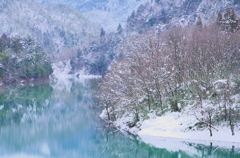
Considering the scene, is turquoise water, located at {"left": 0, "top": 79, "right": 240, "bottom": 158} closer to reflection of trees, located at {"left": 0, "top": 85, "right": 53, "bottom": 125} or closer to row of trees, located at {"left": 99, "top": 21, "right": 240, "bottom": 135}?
reflection of trees, located at {"left": 0, "top": 85, "right": 53, "bottom": 125}

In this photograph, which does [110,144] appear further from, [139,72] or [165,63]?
[165,63]

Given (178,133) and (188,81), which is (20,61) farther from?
(178,133)

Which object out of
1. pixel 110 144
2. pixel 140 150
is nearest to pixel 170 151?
pixel 140 150

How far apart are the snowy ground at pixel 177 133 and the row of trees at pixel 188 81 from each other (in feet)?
3.54

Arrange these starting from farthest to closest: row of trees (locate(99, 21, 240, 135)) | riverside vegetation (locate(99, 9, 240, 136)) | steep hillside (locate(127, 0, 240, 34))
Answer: steep hillside (locate(127, 0, 240, 34)) < row of trees (locate(99, 21, 240, 135)) < riverside vegetation (locate(99, 9, 240, 136))

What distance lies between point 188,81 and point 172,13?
117 meters

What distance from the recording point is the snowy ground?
27259mm

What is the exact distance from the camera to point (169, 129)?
31.9m

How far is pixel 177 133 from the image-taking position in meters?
31.0

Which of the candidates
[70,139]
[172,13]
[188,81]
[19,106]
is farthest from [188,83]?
[172,13]

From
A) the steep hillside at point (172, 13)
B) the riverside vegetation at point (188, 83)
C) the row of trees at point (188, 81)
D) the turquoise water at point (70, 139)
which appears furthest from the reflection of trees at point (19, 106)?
the steep hillside at point (172, 13)

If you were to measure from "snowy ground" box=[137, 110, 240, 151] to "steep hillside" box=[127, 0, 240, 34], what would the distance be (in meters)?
66.7

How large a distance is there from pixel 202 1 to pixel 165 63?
319ft

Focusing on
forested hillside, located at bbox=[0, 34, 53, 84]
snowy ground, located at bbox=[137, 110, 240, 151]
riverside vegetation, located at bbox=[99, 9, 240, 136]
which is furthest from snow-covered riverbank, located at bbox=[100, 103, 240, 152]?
forested hillside, located at bbox=[0, 34, 53, 84]
